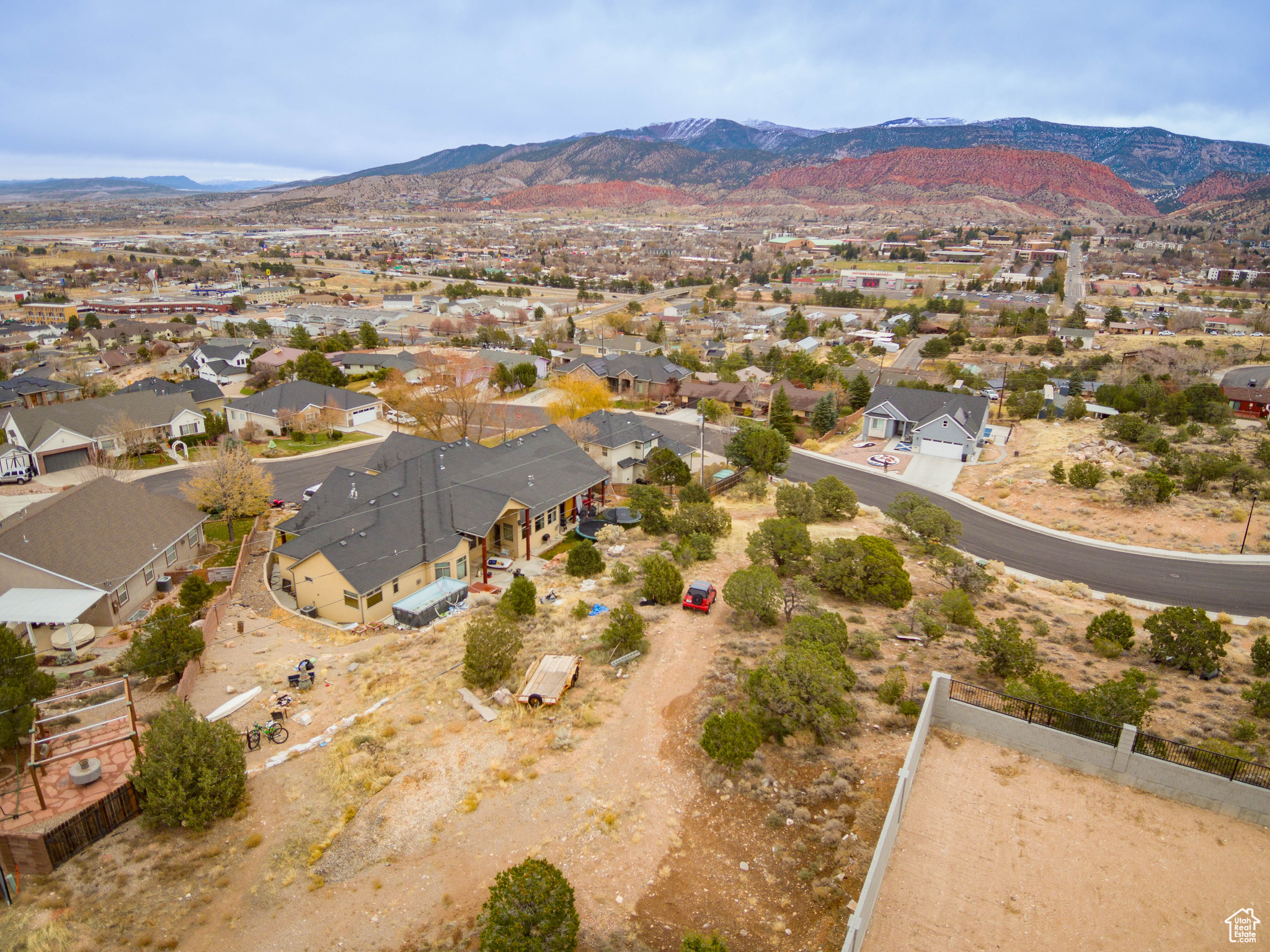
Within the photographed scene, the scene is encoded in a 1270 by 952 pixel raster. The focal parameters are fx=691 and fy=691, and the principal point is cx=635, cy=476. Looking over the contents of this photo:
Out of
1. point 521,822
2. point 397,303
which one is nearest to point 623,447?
point 521,822

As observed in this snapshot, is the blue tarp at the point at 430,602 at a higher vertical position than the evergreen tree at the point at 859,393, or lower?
lower

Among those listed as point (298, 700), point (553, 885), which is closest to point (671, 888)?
point (553, 885)

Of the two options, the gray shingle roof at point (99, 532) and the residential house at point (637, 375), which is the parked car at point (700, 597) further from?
the residential house at point (637, 375)

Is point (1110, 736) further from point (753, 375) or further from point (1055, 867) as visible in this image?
point (753, 375)

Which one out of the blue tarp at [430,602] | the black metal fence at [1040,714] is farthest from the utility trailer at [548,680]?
the black metal fence at [1040,714]

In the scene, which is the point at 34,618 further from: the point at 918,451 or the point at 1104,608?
the point at 918,451

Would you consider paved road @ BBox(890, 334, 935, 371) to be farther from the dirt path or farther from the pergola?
the pergola
